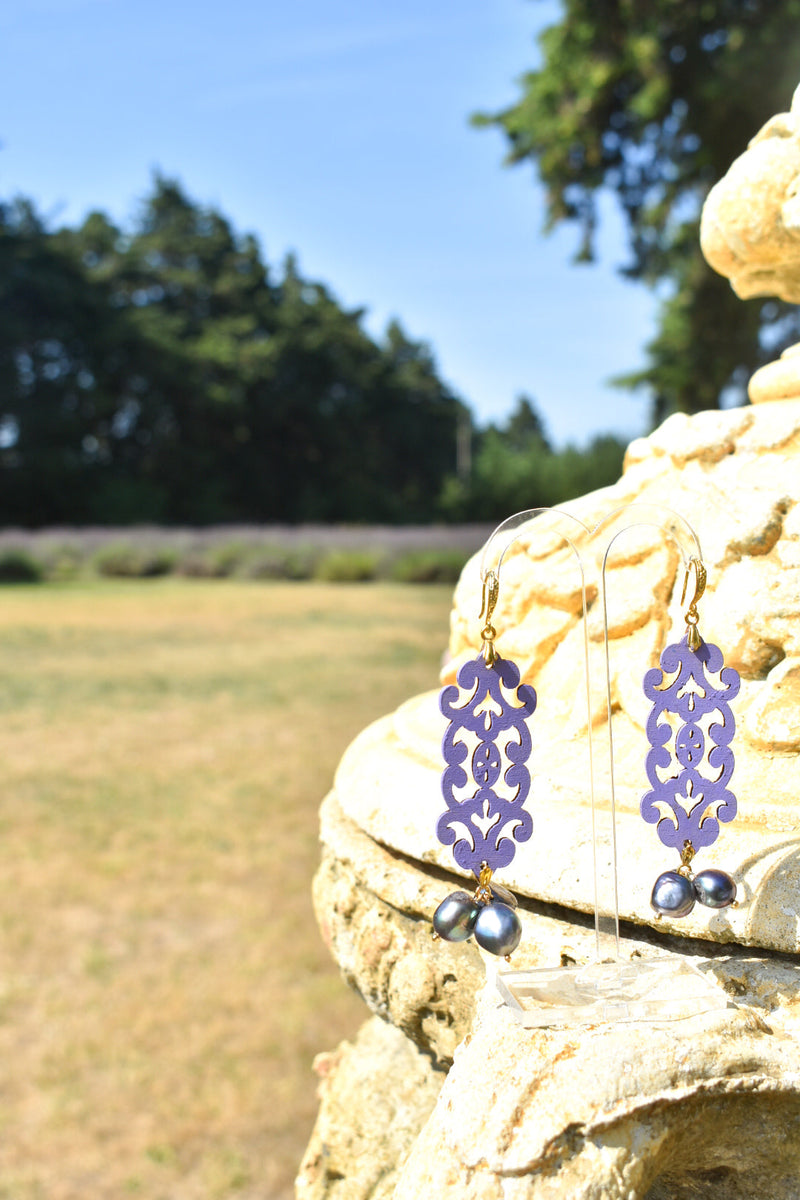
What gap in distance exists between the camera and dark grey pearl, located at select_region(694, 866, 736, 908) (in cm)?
87

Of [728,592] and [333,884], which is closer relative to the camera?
[728,592]

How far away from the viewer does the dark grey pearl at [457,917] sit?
0.91 meters

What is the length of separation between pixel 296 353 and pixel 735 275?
23688mm

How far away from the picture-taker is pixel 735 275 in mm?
1312

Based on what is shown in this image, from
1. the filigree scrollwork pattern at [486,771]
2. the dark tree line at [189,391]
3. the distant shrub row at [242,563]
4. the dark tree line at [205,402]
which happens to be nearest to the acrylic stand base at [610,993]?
the filigree scrollwork pattern at [486,771]

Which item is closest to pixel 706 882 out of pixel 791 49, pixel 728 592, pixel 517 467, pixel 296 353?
pixel 728 592

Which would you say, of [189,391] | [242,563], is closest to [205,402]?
[189,391]

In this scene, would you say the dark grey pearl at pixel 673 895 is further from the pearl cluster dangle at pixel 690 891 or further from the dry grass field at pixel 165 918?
the dry grass field at pixel 165 918

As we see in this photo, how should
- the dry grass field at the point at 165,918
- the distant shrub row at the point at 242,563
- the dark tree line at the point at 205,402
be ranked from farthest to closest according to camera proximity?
the dark tree line at the point at 205,402 → the distant shrub row at the point at 242,563 → the dry grass field at the point at 165,918

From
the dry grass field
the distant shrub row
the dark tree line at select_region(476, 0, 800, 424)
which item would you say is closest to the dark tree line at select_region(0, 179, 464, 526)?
the distant shrub row

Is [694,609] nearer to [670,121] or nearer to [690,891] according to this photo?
[690,891]

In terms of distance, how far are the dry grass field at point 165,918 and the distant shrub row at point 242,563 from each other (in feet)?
19.2

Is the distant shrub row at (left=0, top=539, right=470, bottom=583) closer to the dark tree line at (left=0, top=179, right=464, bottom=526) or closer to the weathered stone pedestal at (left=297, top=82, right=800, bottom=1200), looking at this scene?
the dark tree line at (left=0, top=179, right=464, bottom=526)

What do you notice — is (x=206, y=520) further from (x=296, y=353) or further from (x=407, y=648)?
(x=407, y=648)
